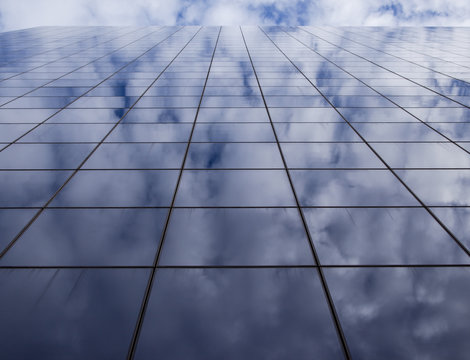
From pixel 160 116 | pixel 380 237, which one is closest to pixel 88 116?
pixel 160 116

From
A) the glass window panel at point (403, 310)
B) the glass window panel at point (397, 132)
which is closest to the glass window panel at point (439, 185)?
the glass window panel at point (397, 132)

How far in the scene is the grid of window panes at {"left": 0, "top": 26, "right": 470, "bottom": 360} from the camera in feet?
13.2

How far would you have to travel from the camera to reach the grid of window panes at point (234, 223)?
4.02 metres

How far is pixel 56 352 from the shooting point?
3.79 metres

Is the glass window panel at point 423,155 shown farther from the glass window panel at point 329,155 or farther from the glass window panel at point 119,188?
the glass window panel at point 119,188

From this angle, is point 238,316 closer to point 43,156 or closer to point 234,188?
point 234,188

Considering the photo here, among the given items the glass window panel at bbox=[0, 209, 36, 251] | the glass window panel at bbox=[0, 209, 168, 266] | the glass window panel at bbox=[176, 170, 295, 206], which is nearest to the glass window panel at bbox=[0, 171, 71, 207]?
the glass window panel at bbox=[0, 209, 36, 251]

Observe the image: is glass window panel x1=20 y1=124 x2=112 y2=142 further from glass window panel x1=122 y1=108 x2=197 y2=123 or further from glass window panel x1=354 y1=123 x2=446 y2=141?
glass window panel x1=354 y1=123 x2=446 y2=141

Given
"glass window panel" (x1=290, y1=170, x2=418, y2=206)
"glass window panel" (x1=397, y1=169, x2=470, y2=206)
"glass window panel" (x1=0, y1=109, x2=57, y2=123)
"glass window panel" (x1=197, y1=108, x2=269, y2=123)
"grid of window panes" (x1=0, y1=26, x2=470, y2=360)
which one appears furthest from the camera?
"glass window panel" (x1=0, y1=109, x2=57, y2=123)

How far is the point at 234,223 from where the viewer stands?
5.75 m

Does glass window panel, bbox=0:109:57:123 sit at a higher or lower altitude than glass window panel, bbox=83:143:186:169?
higher

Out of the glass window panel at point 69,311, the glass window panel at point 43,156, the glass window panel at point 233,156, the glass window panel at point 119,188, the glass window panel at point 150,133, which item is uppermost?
the glass window panel at point 150,133

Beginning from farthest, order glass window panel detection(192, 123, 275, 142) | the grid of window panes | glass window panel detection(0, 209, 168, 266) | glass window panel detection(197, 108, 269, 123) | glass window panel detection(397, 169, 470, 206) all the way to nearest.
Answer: glass window panel detection(197, 108, 269, 123)
glass window panel detection(192, 123, 275, 142)
glass window panel detection(397, 169, 470, 206)
glass window panel detection(0, 209, 168, 266)
the grid of window panes

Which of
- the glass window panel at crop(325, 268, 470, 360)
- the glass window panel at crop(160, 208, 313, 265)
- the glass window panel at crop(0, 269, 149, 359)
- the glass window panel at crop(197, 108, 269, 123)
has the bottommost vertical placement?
the glass window panel at crop(325, 268, 470, 360)
